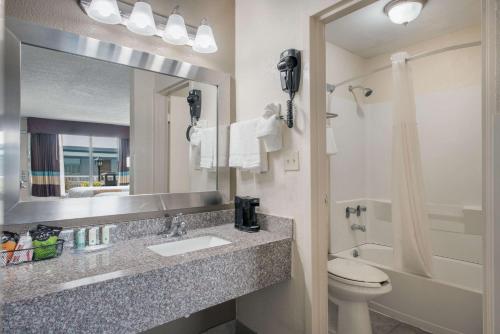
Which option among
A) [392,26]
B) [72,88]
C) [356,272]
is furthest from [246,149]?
[392,26]

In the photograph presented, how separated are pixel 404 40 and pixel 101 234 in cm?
306

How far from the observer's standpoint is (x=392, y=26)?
Answer: 97.3 inches

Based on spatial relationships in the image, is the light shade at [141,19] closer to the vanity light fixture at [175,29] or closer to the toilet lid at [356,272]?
the vanity light fixture at [175,29]

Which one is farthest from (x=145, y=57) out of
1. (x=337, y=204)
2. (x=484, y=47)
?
(x=337, y=204)

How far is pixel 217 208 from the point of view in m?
1.97

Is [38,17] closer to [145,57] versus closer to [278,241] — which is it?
[145,57]

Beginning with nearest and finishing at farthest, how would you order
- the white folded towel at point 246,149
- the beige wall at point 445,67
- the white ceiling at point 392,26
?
the white folded towel at point 246,149 → the white ceiling at point 392,26 → the beige wall at point 445,67

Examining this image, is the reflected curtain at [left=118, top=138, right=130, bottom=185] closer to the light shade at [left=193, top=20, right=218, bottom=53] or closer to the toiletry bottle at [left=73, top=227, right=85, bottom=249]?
the toiletry bottle at [left=73, top=227, right=85, bottom=249]

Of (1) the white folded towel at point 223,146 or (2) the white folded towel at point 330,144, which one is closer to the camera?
(1) the white folded towel at point 223,146

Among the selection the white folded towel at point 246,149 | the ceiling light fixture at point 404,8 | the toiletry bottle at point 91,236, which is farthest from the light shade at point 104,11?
the ceiling light fixture at point 404,8

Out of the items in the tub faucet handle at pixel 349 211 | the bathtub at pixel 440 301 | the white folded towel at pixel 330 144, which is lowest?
the bathtub at pixel 440 301

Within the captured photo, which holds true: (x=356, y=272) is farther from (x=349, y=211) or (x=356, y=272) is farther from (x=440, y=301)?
(x=349, y=211)

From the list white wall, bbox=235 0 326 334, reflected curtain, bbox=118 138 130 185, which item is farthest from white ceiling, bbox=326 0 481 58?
reflected curtain, bbox=118 138 130 185

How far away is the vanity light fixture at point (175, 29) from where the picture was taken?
167 cm
